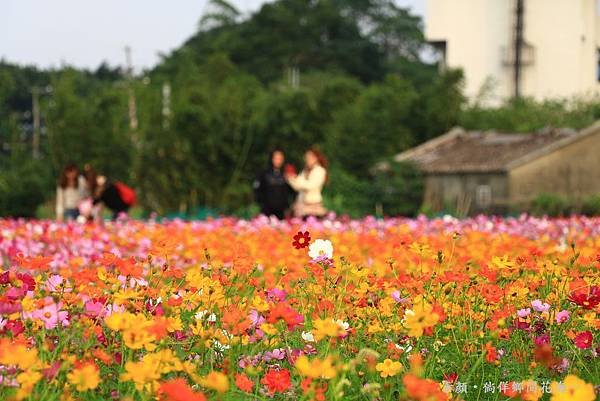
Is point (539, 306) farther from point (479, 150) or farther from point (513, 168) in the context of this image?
point (479, 150)

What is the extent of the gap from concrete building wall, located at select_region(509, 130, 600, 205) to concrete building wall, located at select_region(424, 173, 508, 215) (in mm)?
358

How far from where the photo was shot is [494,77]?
54.3 meters

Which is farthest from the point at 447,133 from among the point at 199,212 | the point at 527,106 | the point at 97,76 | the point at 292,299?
the point at 97,76

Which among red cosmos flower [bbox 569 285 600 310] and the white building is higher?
the white building

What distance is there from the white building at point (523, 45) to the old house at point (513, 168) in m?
22.1

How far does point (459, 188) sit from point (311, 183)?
17810 mm

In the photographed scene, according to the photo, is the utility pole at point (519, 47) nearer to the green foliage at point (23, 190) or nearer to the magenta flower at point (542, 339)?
the green foliage at point (23, 190)

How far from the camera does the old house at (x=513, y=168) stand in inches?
1208

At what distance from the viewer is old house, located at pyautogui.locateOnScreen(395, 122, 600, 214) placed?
30688 mm

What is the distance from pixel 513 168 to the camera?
30609 millimetres

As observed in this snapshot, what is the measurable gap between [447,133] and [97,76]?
185ft

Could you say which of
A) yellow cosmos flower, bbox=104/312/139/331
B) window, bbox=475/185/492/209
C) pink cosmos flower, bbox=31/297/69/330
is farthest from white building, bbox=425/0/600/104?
yellow cosmos flower, bbox=104/312/139/331

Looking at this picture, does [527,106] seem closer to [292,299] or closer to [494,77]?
[494,77]

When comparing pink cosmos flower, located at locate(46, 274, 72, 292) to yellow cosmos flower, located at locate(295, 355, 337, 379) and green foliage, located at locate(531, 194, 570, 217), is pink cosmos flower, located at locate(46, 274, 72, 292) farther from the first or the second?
green foliage, located at locate(531, 194, 570, 217)
